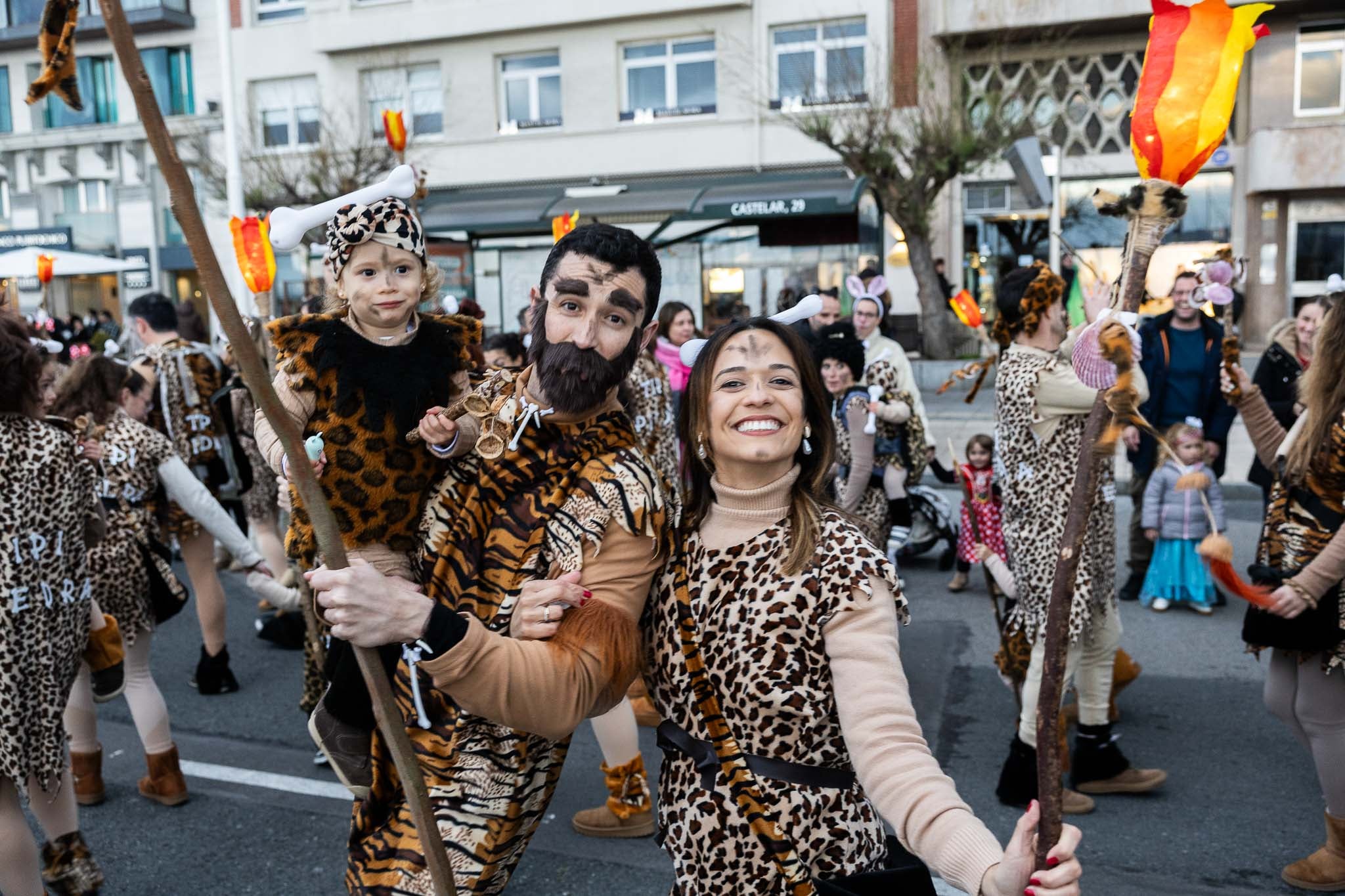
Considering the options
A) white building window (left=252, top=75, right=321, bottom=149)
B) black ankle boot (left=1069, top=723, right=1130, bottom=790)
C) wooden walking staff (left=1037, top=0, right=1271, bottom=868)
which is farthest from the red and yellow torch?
white building window (left=252, top=75, right=321, bottom=149)

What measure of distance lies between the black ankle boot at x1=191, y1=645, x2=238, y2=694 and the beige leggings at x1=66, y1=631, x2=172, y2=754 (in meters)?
1.24

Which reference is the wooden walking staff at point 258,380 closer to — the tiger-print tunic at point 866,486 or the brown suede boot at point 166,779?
the brown suede boot at point 166,779

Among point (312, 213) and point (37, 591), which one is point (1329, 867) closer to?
point (312, 213)

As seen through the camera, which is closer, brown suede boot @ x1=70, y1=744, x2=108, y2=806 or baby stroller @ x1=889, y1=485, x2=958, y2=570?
brown suede boot @ x1=70, y1=744, x2=108, y2=806

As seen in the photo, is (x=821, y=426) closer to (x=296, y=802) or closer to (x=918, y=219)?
(x=296, y=802)

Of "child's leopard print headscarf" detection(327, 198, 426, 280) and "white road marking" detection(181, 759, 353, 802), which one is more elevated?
"child's leopard print headscarf" detection(327, 198, 426, 280)

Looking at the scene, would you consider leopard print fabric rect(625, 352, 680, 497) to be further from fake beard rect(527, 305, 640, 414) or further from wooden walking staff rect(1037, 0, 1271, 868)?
wooden walking staff rect(1037, 0, 1271, 868)

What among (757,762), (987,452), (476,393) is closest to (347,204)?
(476,393)

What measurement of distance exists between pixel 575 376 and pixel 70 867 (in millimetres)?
2707

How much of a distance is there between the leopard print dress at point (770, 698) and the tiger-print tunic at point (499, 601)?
190 millimetres

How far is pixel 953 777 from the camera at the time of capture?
4.49 metres

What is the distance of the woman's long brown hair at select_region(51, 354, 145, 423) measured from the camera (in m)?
4.63

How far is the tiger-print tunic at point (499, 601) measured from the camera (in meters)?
1.98

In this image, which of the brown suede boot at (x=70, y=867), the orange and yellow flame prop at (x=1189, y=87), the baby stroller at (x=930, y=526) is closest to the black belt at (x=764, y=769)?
the orange and yellow flame prop at (x=1189, y=87)
